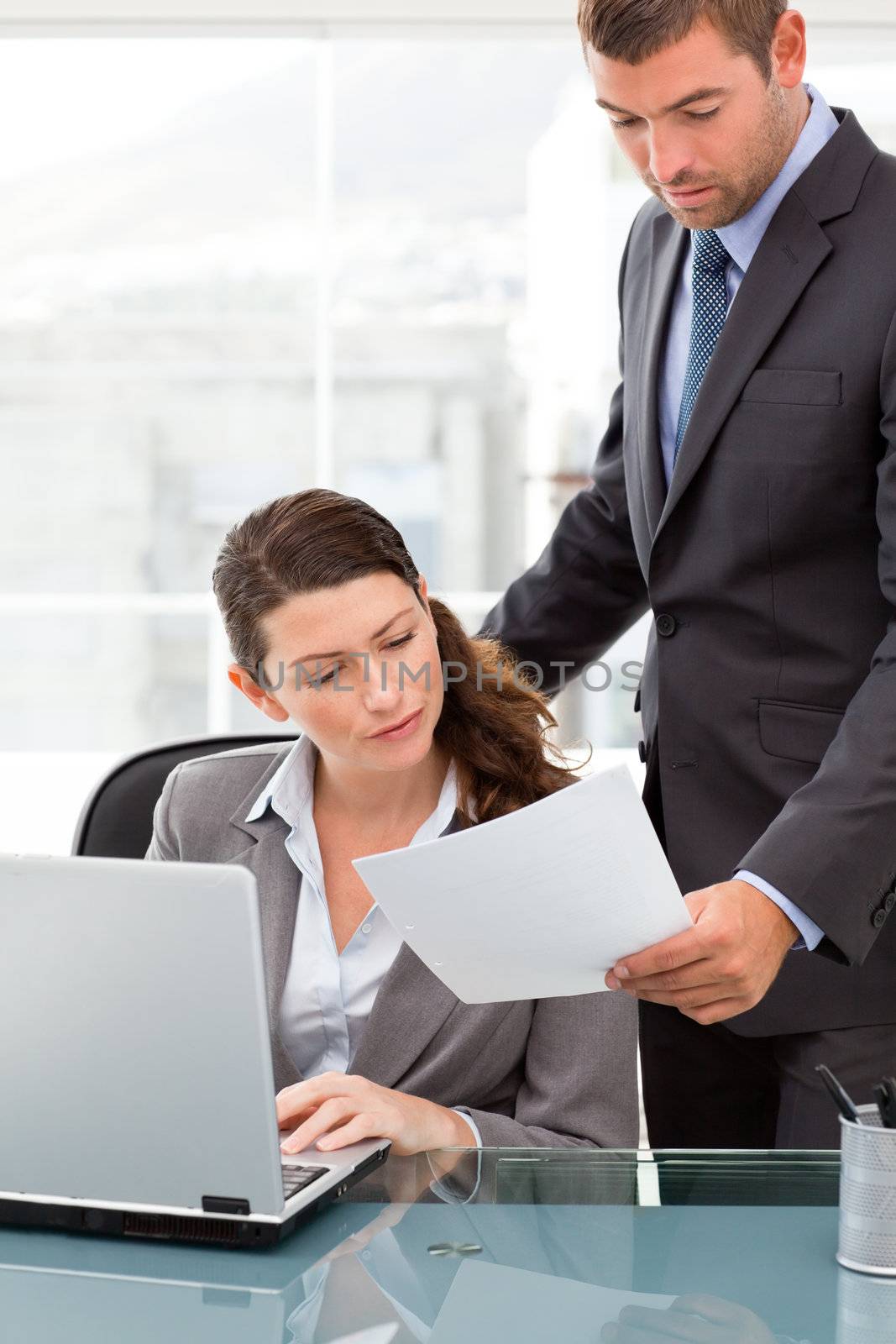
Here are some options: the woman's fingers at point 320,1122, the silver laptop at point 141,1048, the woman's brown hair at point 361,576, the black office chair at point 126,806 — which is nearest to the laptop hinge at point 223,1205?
the silver laptop at point 141,1048

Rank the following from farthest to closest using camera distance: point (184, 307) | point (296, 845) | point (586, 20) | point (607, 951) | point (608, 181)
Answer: point (184, 307)
point (608, 181)
point (296, 845)
point (586, 20)
point (607, 951)

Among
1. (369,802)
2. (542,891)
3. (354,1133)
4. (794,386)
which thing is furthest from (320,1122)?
(794,386)

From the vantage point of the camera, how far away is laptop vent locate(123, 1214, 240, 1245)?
3.49ft

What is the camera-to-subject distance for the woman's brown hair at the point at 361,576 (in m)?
1.67

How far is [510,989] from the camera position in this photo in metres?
1.25

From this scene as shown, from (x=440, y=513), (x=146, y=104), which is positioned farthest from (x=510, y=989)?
(x=146, y=104)

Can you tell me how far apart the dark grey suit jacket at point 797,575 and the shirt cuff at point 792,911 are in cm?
2

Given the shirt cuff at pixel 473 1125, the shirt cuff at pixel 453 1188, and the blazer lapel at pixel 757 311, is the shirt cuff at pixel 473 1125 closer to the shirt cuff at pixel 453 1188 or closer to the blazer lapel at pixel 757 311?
the shirt cuff at pixel 453 1188

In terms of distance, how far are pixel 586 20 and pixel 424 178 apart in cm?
594

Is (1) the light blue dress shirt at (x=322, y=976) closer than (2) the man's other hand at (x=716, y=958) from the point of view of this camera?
No

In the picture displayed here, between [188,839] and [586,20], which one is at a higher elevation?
[586,20]

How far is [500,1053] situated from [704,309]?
2.71 ft

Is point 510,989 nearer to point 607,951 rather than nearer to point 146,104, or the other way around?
point 607,951

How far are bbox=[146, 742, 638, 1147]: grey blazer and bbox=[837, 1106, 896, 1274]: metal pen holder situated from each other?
0.43m
